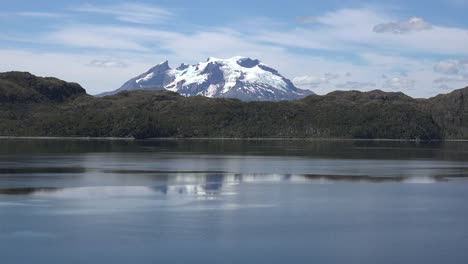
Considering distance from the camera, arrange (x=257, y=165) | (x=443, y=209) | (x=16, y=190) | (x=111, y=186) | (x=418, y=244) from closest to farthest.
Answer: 1. (x=418, y=244)
2. (x=443, y=209)
3. (x=16, y=190)
4. (x=111, y=186)
5. (x=257, y=165)

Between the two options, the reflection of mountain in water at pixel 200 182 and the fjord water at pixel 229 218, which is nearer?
the fjord water at pixel 229 218

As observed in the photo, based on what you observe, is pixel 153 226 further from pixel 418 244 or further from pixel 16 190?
pixel 16 190

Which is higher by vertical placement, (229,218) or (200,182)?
(200,182)

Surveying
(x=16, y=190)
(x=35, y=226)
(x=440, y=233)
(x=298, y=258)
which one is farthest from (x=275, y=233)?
(x=16, y=190)

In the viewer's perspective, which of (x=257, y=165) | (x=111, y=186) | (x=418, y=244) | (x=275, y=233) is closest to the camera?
(x=418, y=244)

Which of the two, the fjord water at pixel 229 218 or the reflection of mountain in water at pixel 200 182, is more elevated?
the reflection of mountain in water at pixel 200 182

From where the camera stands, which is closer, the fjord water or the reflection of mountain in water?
the fjord water

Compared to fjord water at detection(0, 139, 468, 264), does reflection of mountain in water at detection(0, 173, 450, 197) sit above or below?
above

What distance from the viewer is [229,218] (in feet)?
145

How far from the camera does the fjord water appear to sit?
113ft

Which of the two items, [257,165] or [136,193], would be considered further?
[257,165]

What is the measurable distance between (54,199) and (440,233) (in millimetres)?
27782

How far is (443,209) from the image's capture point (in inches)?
1993

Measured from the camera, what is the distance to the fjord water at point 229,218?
113 ft
